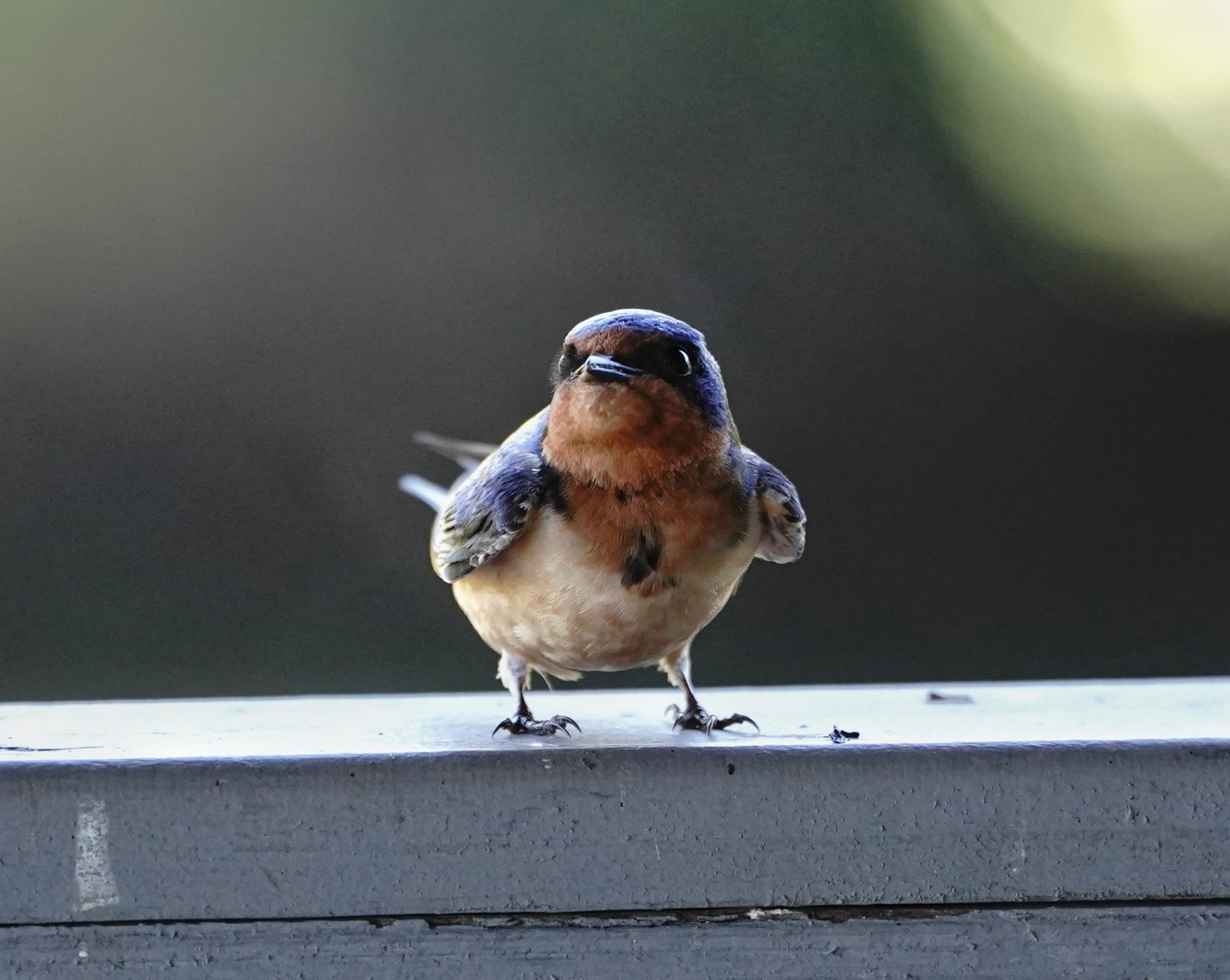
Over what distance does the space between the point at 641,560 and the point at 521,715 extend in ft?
0.97

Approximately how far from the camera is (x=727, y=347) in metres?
4.89

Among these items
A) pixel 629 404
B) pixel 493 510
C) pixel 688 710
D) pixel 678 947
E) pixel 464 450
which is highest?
pixel 629 404

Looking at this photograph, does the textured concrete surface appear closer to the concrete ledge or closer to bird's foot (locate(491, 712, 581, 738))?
the concrete ledge

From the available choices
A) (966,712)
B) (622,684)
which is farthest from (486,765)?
(622,684)

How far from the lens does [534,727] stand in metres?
2.11

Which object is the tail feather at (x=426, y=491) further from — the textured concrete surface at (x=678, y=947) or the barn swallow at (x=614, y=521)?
the textured concrete surface at (x=678, y=947)

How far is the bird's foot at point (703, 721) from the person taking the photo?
2.13 meters

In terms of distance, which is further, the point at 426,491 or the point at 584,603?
the point at 426,491

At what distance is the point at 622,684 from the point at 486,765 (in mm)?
3093

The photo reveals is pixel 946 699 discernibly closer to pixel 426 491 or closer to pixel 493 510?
pixel 493 510

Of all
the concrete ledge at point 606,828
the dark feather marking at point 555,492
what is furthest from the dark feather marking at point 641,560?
the concrete ledge at point 606,828

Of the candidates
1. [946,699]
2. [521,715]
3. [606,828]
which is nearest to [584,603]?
[521,715]

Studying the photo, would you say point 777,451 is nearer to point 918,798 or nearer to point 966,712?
point 966,712

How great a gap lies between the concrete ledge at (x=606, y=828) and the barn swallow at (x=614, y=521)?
388 millimetres
